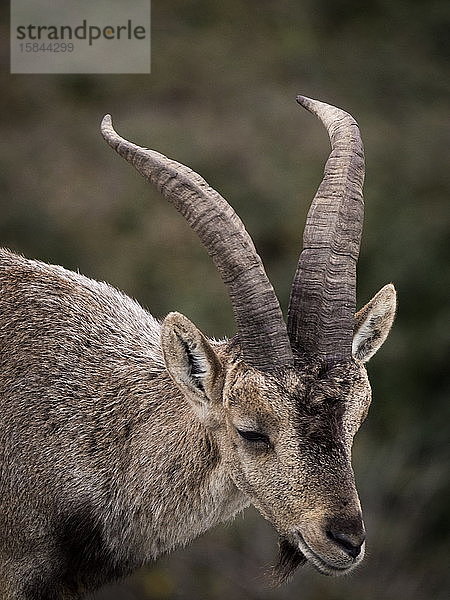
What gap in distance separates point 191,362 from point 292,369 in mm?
808

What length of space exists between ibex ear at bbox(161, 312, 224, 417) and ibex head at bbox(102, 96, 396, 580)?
1cm

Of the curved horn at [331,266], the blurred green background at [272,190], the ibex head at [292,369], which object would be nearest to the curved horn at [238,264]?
the ibex head at [292,369]

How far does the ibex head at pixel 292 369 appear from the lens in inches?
315

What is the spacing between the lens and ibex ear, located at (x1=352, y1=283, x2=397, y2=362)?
8.97 m

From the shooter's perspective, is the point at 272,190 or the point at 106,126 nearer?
the point at 106,126

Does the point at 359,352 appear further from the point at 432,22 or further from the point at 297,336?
the point at 432,22

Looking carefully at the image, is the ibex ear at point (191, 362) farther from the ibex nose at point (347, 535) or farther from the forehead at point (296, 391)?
the ibex nose at point (347, 535)

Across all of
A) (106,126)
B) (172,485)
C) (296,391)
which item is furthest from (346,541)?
(106,126)

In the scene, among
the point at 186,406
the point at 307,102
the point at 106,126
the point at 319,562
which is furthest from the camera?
the point at 307,102

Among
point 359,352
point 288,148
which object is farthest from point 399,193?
point 359,352

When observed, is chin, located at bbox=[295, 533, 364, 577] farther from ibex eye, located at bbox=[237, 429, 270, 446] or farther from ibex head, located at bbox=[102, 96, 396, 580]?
ibex eye, located at bbox=[237, 429, 270, 446]

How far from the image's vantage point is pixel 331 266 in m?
8.65

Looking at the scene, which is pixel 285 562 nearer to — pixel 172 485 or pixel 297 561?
pixel 297 561

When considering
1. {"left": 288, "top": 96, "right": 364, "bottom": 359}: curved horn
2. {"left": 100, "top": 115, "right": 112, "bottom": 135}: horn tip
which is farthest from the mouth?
{"left": 100, "top": 115, "right": 112, "bottom": 135}: horn tip
